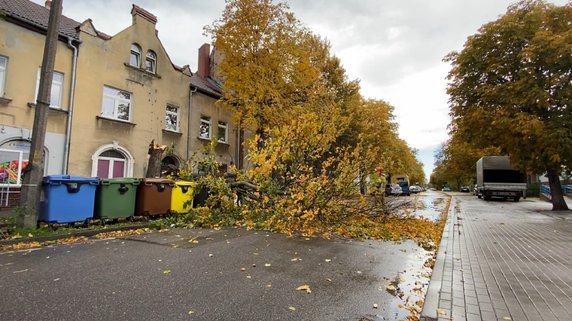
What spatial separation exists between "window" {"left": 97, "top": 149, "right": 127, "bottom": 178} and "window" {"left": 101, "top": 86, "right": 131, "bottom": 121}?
5.53 feet

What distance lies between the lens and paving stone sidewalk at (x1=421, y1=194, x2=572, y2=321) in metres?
3.62

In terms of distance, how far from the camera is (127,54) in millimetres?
16281

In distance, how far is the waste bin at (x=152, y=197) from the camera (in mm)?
9734

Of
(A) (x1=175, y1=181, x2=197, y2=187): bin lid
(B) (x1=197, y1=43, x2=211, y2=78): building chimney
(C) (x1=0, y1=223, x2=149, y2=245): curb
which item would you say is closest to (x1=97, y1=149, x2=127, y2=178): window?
(A) (x1=175, y1=181, x2=197, y2=187): bin lid

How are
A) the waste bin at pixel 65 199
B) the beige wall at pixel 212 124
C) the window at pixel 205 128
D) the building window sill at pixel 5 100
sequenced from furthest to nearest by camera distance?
1. the window at pixel 205 128
2. the beige wall at pixel 212 124
3. the building window sill at pixel 5 100
4. the waste bin at pixel 65 199

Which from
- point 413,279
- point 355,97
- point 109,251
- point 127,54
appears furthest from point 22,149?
point 355,97

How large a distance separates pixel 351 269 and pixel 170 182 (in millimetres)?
6892

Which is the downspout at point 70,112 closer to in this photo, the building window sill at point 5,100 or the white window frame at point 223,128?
the building window sill at point 5,100

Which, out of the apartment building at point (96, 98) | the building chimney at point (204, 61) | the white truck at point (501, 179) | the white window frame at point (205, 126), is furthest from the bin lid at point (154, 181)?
the white truck at point (501, 179)

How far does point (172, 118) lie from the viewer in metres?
18.6

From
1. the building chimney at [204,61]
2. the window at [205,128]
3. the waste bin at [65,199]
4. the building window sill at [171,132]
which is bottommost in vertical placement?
the waste bin at [65,199]

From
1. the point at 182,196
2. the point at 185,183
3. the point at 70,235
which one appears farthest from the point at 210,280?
the point at 185,183

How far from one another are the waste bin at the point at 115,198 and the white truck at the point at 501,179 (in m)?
27.5

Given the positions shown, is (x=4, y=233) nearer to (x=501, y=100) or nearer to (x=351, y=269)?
(x=351, y=269)
